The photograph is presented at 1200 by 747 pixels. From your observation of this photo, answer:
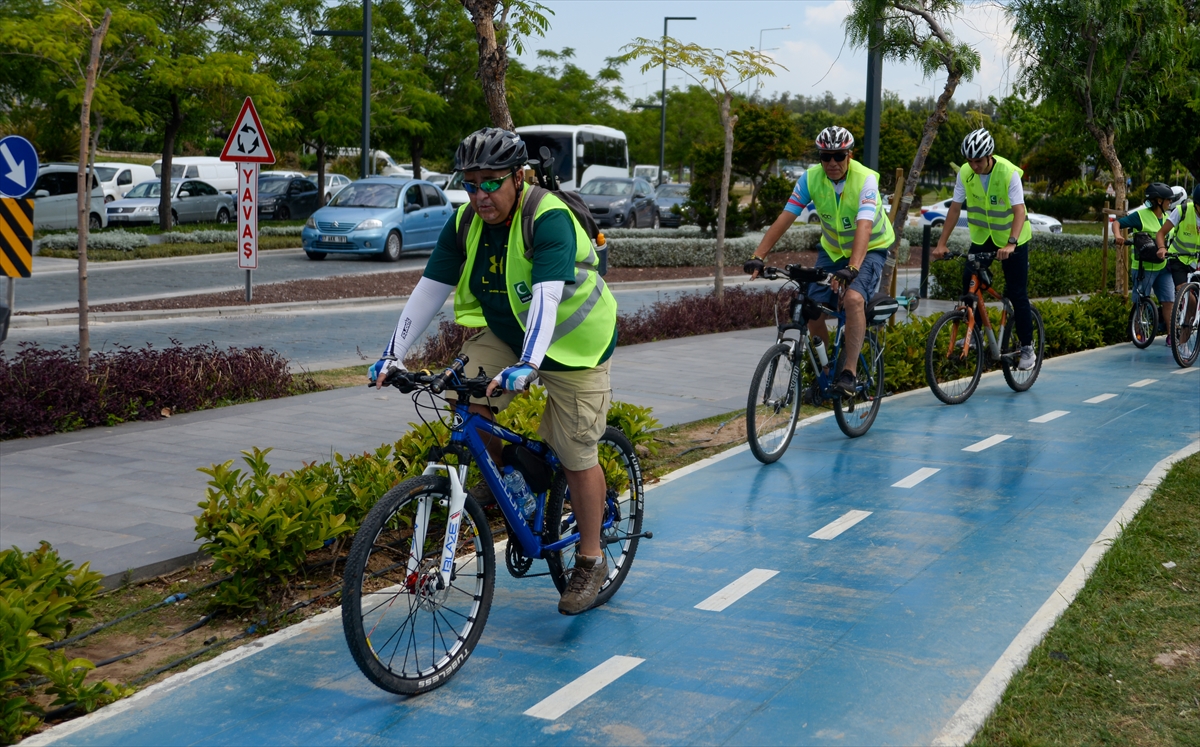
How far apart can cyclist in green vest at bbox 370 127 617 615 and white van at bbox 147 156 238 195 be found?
128 ft

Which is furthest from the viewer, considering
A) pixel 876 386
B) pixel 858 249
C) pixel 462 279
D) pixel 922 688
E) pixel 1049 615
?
pixel 876 386

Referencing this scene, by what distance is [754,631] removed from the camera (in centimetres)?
476

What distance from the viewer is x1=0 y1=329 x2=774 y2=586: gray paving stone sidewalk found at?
18.5ft

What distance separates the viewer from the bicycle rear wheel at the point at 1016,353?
1038 cm

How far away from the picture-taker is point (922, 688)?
166 inches

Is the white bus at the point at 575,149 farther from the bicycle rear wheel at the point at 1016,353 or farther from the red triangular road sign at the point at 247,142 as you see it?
the bicycle rear wheel at the point at 1016,353

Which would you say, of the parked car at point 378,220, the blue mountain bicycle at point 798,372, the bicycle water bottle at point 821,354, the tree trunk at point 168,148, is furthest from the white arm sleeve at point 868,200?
the tree trunk at point 168,148

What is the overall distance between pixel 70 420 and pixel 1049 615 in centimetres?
622

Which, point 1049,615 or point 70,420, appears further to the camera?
point 70,420

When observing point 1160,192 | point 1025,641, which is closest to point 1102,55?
point 1160,192

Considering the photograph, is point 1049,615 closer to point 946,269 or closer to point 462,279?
point 462,279

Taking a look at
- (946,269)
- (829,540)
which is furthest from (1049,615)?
(946,269)

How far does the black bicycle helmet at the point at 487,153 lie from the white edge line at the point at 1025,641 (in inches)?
89.5

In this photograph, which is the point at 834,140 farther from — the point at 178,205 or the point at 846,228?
the point at 178,205
